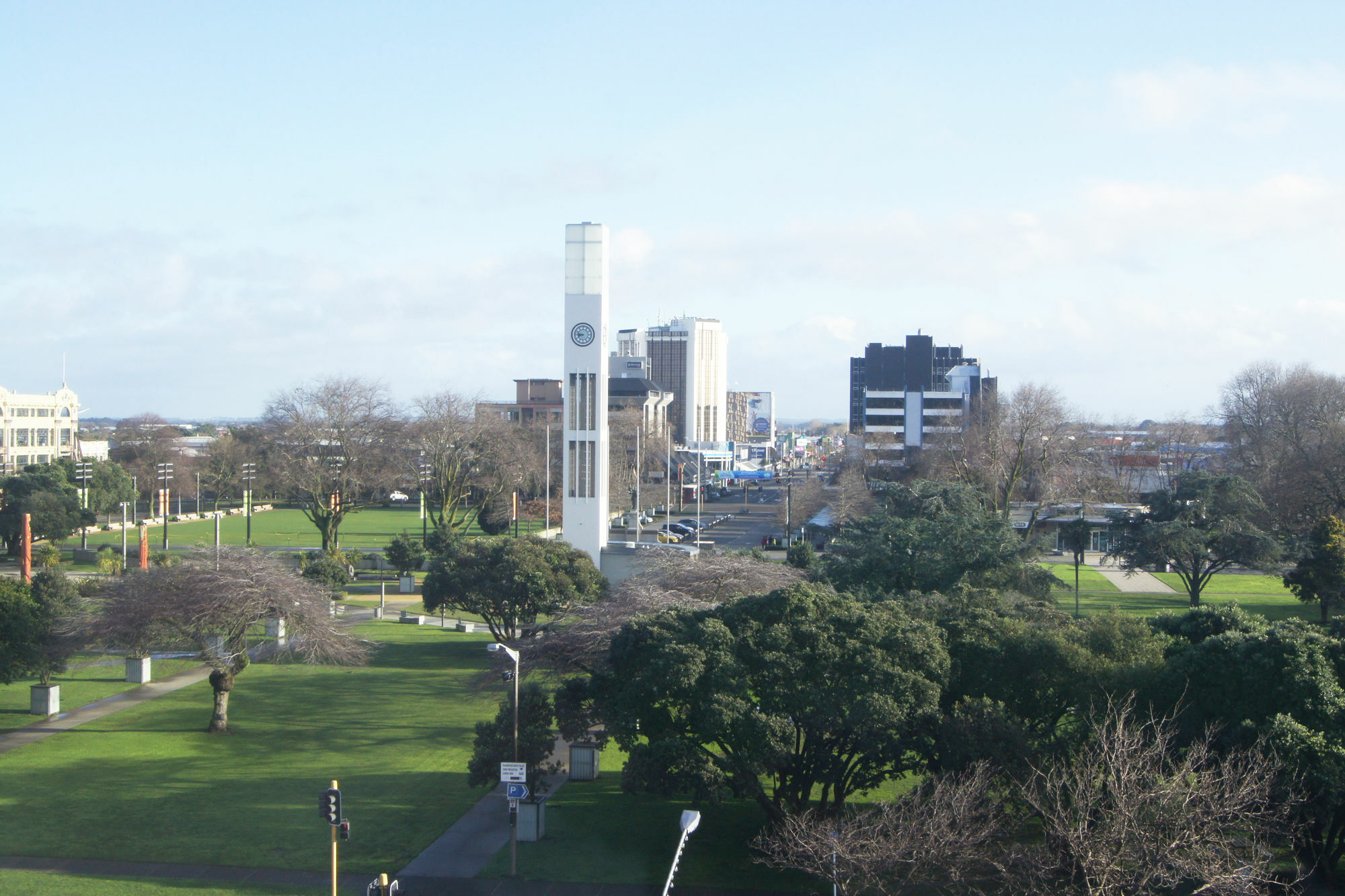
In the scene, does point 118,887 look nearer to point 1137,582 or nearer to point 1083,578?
point 1083,578

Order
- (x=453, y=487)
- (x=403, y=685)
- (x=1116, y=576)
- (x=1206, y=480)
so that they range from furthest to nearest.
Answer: (x=453, y=487)
(x=1116, y=576)
(x=1206, y=480)
(x=403, y=685)

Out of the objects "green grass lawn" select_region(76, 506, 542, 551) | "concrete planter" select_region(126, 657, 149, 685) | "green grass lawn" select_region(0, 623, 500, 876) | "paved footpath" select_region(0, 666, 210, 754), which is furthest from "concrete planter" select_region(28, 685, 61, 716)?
"green grass lawn" select_region(76, 506, 542, 551)

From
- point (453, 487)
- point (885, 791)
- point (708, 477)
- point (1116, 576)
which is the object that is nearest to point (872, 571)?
point (885, 791)

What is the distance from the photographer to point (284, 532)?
8362cm

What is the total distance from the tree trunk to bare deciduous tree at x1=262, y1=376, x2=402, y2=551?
34.3 m

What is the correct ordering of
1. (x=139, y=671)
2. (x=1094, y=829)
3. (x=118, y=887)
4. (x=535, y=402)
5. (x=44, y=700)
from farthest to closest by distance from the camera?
(x=535, y=402) < (x=139, y=671) < (x=44, y=700) < (x=118, y=887) < (x=1094, y=829)

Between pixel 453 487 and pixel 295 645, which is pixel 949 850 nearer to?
pixel 295 645

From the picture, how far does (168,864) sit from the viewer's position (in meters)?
19.7

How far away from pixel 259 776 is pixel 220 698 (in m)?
4.43

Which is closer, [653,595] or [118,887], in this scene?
[118,887]

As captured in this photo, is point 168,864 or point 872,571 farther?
point 872,571

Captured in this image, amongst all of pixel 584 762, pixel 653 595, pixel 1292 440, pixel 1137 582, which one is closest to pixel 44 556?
pixel 653 595

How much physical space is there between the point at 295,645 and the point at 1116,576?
5041 centimetres

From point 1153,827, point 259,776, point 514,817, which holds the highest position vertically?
point 1153,827
